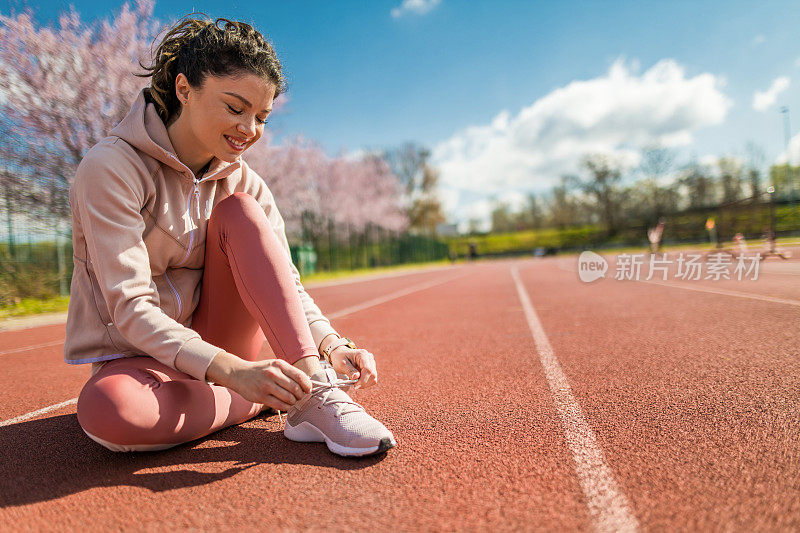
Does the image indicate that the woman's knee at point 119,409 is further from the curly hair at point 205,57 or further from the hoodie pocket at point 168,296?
the curly hair at point 205,57

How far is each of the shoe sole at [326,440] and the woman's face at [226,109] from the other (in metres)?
→ 1.15

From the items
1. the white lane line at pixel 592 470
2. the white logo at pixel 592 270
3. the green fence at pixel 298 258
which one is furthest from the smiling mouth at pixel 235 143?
the white logo at pixel 592 270

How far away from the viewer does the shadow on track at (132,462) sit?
169cm

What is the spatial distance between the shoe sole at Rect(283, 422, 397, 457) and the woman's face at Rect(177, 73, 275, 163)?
1.15 metres

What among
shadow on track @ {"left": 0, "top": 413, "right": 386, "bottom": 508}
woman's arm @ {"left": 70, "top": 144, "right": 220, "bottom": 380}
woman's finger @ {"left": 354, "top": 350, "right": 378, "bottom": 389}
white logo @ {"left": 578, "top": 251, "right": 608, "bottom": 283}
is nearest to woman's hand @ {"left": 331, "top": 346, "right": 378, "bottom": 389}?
woman's finger @ {"left": 354, "top": 350, "right": 378, "bottom": 389}

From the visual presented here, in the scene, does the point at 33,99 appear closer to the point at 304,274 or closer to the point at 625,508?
the point at 304,274

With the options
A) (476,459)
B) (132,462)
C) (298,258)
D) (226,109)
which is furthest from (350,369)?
(298,258)

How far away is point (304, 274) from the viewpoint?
64.3ft

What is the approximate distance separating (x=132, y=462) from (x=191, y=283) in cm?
75

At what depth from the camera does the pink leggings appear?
67.7 inches

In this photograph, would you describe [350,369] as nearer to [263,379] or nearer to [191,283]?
[263,379]

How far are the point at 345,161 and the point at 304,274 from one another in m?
17.0

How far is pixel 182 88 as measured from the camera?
194cm

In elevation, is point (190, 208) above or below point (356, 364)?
above
